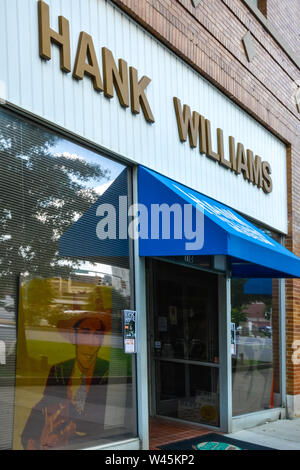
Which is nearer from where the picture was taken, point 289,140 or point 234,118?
point 234,118

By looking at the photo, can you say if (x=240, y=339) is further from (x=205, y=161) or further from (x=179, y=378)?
(x=205, y=161)

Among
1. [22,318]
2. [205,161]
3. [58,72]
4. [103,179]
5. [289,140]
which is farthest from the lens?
[289,140]

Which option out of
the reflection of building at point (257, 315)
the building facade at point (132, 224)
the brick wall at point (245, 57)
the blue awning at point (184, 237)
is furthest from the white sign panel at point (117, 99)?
the reflection of building at point (257, 315)

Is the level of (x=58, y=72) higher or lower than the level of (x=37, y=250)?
higher

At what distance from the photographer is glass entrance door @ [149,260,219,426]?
319 inches

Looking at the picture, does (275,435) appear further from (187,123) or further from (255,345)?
(187,123)

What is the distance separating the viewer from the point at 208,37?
8242 mm

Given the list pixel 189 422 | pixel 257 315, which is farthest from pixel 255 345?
pixel 189 422

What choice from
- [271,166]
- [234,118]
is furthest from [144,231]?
[271,166]

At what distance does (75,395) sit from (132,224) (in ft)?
6.76

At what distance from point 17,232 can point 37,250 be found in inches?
11.6

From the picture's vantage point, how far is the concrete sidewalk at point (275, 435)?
295 inches

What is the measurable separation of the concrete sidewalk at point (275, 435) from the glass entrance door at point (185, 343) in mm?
523

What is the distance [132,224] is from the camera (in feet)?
20.9
